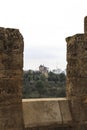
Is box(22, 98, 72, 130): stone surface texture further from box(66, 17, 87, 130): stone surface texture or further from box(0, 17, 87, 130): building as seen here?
box(66, 17, 87, 130): stone surface texture

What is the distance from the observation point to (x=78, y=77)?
632 centimetres

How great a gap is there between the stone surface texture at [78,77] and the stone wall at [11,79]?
4.32ft

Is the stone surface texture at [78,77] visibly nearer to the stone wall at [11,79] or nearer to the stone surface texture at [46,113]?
the stone surface texture at [46,113]

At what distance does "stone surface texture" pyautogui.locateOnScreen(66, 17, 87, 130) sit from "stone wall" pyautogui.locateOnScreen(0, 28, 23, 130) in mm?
1316

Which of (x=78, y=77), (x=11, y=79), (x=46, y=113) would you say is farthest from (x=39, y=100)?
(x=78, y=77)

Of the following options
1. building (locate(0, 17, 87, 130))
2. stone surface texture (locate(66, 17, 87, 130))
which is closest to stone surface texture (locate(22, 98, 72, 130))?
building (locate(0, 17, 87, 130))

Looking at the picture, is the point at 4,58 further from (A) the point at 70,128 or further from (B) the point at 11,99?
(A) the point at 70,128

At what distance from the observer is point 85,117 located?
6.24 m

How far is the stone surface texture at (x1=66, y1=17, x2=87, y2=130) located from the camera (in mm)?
6254

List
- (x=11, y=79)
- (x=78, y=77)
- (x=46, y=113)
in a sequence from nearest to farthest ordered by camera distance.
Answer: (x=11, y=79), (x=46, y=113), (x=78, y=77)

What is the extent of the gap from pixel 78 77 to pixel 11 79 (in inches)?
63.5

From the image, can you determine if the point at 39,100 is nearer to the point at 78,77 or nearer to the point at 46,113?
the point at 46,113

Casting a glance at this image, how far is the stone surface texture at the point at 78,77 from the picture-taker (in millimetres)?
6254

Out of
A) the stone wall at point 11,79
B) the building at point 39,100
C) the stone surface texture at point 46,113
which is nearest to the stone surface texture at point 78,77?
the building at point 39,100
